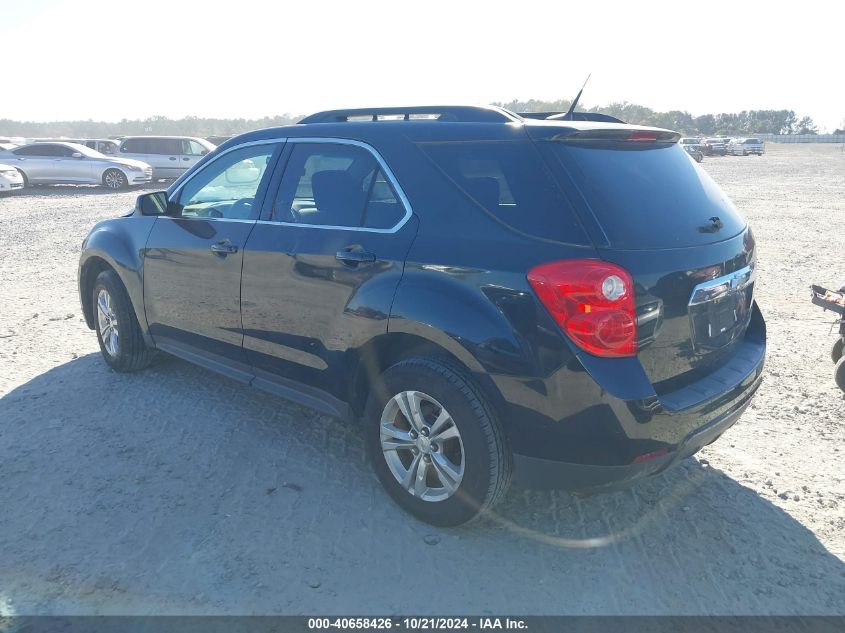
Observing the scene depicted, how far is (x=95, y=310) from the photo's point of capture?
527 cm

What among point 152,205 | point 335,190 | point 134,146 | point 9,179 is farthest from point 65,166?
point 335,190

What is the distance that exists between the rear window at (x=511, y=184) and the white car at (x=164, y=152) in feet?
72.1

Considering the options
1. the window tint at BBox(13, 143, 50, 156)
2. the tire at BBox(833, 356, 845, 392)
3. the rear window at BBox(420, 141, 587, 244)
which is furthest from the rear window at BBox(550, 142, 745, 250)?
the window tint at BBox(13, 143, 50, 156)

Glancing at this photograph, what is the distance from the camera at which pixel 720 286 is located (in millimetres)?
2979

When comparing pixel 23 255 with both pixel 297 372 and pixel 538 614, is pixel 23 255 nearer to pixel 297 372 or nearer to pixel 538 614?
pixel 297 372

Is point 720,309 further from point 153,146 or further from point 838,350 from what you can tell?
point 153,146

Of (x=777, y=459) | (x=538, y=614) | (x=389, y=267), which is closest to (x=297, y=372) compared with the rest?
(x=389, y=267)

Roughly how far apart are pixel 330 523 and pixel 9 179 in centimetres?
1962

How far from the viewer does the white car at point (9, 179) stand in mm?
18516

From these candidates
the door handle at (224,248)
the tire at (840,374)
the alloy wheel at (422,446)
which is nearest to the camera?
the alloy wheel at (422,446)

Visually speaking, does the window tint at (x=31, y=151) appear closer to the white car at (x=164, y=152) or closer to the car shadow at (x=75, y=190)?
the car shadow at (x=75, y=190)

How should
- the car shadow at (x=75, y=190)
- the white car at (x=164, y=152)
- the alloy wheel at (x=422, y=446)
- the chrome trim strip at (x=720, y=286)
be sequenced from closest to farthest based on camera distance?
the chrome trim strip at (x=720, y=286) < the alloy wheel at (x=422, y=446) < the car shadow at (x=75, y=190) < the white car at (x=164, y=152)

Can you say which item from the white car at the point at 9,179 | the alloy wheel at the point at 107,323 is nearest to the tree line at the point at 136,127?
the white car at the point at 9,179

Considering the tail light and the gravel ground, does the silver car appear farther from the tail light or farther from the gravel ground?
the tail light
